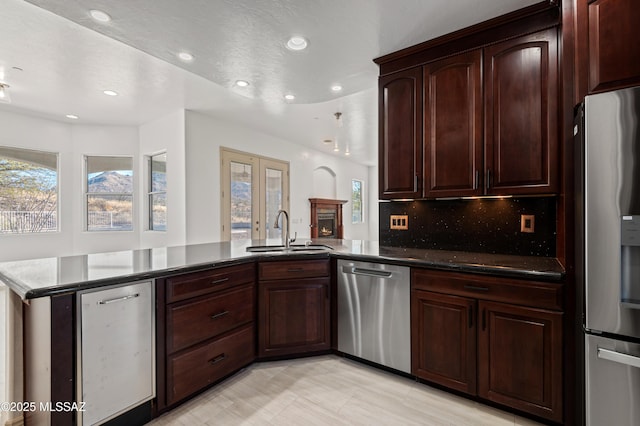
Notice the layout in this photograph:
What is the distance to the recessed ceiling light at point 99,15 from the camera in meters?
1.81

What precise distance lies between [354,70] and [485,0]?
1095 millimetres

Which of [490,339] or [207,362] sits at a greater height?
[490,339]

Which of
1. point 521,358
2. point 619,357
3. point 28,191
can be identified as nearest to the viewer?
point 619,357

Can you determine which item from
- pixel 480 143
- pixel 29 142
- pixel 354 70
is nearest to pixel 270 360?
pixel 480 143

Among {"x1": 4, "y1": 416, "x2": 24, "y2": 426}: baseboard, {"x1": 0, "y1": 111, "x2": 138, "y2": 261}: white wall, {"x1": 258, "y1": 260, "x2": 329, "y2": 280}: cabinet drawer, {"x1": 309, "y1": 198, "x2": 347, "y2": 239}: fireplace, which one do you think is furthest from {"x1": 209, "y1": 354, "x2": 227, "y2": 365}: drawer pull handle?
{"x1": 309, "y1": 198, "x2": 347, "y2": 239}: fireplace

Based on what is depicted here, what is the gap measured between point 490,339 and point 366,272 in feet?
2.94

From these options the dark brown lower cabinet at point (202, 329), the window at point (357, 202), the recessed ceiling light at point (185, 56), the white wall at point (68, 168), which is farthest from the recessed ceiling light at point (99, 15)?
the window at point (357, 202)

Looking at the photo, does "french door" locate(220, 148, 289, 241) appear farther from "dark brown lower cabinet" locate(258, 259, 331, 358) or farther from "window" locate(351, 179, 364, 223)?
"window" locate(351, 179, 364, 223)

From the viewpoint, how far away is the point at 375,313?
2.24 m

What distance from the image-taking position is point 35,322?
4.70 feet

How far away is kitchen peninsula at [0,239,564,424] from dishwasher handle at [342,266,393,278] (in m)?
0.09

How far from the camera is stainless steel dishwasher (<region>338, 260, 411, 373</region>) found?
2107mm

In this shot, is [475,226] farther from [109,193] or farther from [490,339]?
[109,193]

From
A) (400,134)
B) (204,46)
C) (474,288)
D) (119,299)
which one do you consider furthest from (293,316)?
(204,46)
